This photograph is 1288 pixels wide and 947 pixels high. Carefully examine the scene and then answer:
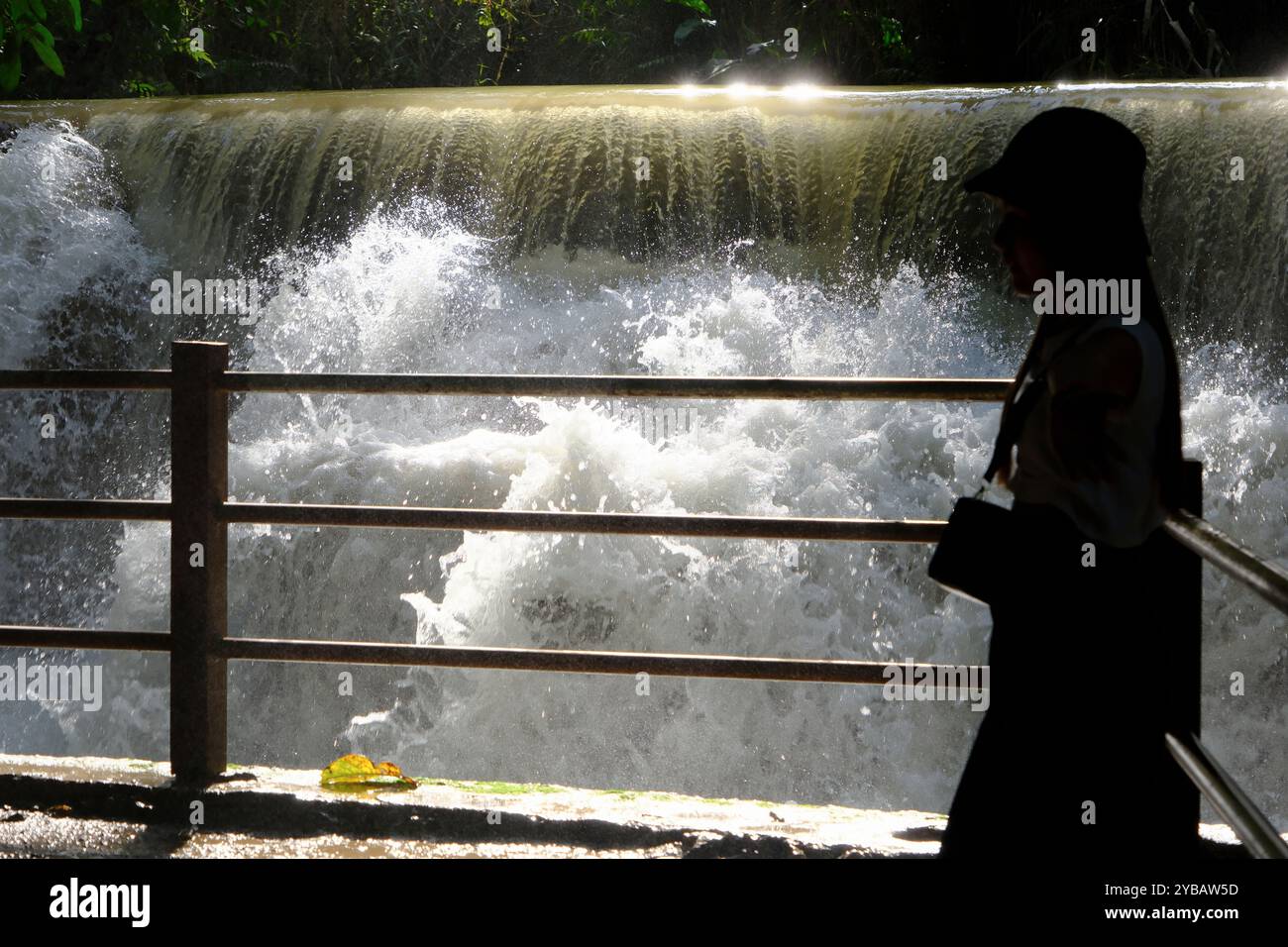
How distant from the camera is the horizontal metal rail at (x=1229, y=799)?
6.08 ft

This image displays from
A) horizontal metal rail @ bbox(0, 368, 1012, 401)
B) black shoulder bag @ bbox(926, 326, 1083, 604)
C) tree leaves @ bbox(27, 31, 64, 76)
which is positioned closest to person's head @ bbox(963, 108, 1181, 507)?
black shoulder bag @ bbox(926, 326, 1083, 604)

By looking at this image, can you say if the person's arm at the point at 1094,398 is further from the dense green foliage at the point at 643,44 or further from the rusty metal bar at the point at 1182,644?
the dense green foliage at the point at 643,44

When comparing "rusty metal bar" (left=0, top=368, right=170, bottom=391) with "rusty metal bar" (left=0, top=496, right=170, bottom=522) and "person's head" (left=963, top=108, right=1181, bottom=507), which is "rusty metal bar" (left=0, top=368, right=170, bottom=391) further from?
"person's head" (left=963, top=108, right=1181, bottom=507)

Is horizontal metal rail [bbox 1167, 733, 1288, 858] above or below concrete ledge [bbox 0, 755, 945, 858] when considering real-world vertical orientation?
above

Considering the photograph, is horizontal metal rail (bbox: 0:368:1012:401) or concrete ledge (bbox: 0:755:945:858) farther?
horizontal metal rail (bbox: 0:368:1012:401)

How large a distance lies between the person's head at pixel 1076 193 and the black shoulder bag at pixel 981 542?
14 cm

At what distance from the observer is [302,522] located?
12.6ft

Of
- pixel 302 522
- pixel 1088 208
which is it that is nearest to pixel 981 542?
pixel 1088 208

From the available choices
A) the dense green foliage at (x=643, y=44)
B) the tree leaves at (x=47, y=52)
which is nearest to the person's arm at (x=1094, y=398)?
the tree leaves at (x=47, y=52)

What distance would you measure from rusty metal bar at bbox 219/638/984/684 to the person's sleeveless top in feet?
4.60

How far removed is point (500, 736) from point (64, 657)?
3034mm

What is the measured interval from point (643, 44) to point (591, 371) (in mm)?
12237

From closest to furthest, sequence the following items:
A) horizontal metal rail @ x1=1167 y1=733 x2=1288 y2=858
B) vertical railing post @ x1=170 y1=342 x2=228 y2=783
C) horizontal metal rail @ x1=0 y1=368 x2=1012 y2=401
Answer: horizontal metal rail @ x1=1167 y1=733 x2=1288 y2=858 → horizontal metal rail @ x1=0 y1=368 x2=1012 y2=401 → vertical railing post @ x1=170 y1=342 x2=228 y2=783

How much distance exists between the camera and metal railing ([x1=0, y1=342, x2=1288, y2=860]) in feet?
11.5
